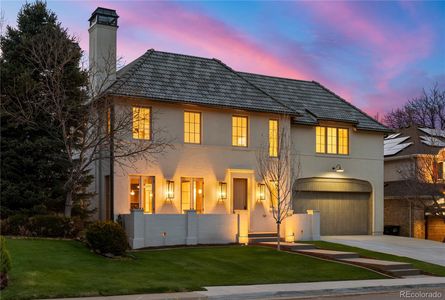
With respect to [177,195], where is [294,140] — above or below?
above

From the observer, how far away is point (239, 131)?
26.5 m

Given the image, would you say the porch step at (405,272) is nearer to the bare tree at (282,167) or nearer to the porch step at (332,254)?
the porch step at (332,254)

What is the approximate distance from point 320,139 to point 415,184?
19.6ft

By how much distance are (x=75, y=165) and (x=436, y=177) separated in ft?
65.0

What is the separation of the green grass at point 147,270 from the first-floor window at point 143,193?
3498 mm

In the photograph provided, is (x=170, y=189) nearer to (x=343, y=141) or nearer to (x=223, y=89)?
(x=223, y=89)

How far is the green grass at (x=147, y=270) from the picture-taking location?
43.2 feet

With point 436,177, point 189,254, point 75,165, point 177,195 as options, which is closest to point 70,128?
point 75,165

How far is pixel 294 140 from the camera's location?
28281 mm

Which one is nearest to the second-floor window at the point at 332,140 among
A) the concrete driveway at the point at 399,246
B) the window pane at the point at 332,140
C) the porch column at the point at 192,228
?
the window pane at the point at 332,140

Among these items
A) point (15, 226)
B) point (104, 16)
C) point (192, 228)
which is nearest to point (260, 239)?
point (192, 228)

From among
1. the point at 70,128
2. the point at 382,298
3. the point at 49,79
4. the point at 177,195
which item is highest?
the point at 49,79

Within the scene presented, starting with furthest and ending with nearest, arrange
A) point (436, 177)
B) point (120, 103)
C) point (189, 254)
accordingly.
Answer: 1. point (436, 177)
2. point (120, 103)
3. point (189, 254)

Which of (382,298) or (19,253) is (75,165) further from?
(382,298)
